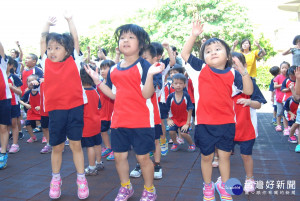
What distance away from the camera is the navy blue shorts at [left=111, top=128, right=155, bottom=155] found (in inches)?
119

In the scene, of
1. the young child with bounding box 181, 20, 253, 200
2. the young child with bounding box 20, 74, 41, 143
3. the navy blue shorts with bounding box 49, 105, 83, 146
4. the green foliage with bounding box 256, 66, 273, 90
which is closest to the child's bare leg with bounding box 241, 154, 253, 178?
the young child with bounding box 181, 20, 253, 200

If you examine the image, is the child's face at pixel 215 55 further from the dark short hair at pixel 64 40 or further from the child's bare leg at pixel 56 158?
the child's bare leg at pixel 56 158

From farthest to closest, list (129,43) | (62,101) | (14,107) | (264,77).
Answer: (264,77), (14,107), (62,101), (129,43)

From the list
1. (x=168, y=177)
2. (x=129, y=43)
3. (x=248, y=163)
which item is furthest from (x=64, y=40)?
(x=248, y=163)

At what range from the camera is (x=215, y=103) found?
289 cm

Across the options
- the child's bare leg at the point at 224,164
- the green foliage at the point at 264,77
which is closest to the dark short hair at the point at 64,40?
the child's bare leg at the point at 224,164

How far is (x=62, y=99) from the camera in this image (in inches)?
130

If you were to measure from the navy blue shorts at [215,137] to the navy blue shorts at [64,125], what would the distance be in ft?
4.62

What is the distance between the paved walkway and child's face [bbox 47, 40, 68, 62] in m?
1.58

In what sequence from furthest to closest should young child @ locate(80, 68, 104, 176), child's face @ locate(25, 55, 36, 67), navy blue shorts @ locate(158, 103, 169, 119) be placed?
1. child's face @ locate(25, 55, 36, 67)
2. navy blue shorts @ locate(158, 103, 169, 119)
3. young child @ locate(80, 68, 104, 176)

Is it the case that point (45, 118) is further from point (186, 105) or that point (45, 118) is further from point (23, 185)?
point (186, 105)

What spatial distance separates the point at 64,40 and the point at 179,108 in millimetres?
2691

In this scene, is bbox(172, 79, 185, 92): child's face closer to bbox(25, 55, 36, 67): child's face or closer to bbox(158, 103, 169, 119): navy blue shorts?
bbox(158, 103, 169, 119): navy blue shorts

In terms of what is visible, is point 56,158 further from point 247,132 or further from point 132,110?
point 247,132
